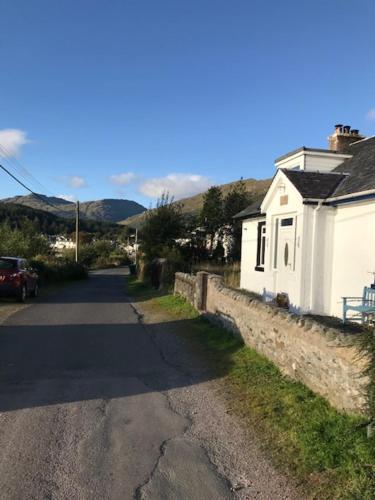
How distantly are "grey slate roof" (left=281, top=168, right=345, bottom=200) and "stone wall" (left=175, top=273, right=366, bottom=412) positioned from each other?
4.57m

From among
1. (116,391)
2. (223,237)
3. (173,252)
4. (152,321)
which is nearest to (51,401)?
(116,391)

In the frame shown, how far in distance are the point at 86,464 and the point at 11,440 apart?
3.14ft

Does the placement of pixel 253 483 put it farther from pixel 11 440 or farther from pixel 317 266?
pixel 317 266

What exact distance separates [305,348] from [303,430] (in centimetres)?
146

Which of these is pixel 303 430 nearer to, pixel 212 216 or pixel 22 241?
pixel 212 216

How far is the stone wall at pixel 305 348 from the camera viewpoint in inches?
200

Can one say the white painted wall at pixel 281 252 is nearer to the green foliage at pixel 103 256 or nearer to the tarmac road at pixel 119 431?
the tarmac road at pixel 119 431

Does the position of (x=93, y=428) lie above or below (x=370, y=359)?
below

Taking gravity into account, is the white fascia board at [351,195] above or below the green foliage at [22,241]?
above

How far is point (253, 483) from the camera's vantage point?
4082 mm

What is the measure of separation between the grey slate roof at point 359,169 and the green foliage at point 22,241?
22.2 meters

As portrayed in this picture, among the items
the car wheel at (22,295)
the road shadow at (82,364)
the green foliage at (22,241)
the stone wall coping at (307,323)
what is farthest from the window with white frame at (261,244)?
the green foliage at (22,241)

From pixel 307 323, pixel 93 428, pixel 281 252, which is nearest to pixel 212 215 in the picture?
pixel 281 252

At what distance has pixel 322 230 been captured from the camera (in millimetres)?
13273
